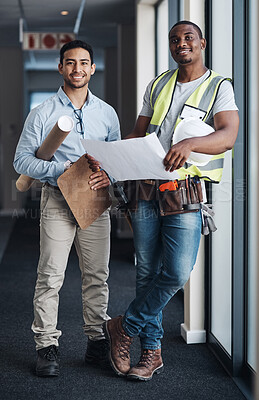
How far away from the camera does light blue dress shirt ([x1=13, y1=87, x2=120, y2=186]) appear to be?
2.34 metres

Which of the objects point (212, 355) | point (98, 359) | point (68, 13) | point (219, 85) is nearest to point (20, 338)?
point (98, 359)

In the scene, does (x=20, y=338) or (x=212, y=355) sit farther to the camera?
Answer: (x=20, y=338)

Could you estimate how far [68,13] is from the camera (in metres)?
6.08

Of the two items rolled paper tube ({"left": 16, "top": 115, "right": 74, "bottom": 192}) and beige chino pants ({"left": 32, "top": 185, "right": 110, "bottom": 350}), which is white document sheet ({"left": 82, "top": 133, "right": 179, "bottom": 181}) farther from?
beige chino pants ({"left": 32, "top": 185, "right": 110, "bottom": 350})

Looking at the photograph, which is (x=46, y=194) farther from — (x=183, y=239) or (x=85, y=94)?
(x=183, y=239)

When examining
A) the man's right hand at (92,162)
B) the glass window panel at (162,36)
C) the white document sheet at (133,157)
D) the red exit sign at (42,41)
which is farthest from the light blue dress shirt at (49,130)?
the red exit sign at (42,41)

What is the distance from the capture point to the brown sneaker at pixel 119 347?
240cm

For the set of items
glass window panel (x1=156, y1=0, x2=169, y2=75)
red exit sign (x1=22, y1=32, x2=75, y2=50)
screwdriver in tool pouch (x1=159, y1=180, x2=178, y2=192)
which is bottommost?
screwdriver in tool pouch (x1=159, y1=180, x2=178, y2=192)

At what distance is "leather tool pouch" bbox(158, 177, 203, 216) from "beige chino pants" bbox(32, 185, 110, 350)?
465mm

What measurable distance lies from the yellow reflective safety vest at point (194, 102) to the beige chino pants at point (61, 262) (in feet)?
1.82

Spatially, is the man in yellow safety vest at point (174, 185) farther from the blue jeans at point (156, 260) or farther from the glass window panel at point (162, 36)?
the glass window panel at point (162, 36)

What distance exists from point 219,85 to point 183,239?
0.61m

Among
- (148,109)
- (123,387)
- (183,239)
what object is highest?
(148,109)

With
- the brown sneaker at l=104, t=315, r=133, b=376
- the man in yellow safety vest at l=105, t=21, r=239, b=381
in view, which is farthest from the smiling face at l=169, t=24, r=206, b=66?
the brown sneaker at l=104, t=315, r=133, b=376
